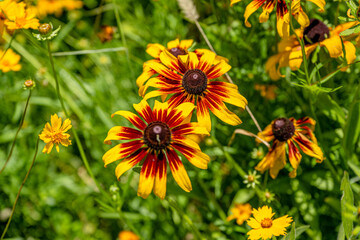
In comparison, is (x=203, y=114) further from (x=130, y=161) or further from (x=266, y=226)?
(x=266, y=226)

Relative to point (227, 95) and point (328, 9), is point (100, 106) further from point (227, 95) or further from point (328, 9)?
point (328, 9)

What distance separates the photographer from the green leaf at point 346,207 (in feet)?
3.78

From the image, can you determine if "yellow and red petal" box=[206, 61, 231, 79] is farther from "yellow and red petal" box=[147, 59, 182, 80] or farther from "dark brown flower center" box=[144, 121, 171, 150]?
"dark brown flower center" box=[144, 121, 171, 150]

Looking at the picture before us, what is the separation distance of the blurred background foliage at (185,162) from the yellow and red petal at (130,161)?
0.43m

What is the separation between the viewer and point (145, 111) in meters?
1.17

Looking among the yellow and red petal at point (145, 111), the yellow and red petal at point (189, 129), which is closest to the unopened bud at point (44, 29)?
the yellow and red petal at point (145, 111)

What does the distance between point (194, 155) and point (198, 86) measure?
236 millimetres

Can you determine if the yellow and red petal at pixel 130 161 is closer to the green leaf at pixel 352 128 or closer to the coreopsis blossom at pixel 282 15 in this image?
the coreopsis blossom at pixel 282 15

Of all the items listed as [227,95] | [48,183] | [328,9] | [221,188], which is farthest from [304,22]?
[48,183]

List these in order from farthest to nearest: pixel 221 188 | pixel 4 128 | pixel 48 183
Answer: pixel 4 128 < pixel 48 183 < pixel 221 188

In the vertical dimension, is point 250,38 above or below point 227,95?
above

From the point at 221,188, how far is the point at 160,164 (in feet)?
2.82

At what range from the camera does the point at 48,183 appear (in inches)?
79.5

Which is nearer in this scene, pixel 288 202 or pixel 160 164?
pixel 160 164
